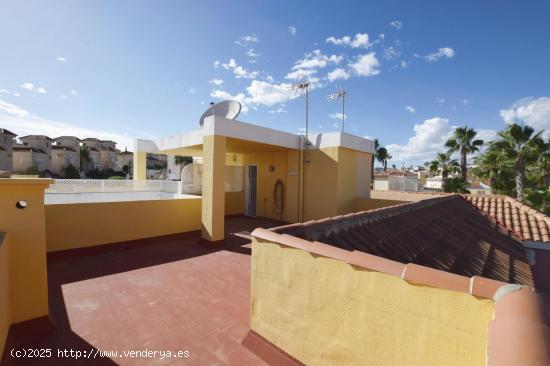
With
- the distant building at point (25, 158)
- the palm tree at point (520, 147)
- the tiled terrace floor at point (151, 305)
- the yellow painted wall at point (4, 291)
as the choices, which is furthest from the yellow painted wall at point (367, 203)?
the distant building at point (25, 158)

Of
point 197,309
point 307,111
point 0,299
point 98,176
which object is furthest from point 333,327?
point 98,176

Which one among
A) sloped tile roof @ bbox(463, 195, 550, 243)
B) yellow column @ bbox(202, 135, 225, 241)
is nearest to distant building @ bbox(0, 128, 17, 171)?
yellow column @ bbox(202, 135, 225, 241)

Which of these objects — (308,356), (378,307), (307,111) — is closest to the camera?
(378,307)

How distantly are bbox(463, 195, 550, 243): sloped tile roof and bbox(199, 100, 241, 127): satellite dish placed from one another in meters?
9.77

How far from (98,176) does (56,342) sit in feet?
168

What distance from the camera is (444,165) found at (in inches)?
946

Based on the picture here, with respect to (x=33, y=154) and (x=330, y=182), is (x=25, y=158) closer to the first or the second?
(x=33, y=154)

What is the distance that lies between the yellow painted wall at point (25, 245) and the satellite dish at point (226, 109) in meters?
7.52

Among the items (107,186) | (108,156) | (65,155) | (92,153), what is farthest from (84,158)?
(107,186)

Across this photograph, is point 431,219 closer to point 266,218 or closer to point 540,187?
point 266,218

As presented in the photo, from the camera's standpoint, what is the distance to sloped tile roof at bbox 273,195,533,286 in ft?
10.6

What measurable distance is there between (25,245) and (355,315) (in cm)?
438

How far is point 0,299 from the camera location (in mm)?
2814

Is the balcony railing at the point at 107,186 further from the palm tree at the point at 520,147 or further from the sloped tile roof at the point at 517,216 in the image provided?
the palm tree at the point at 520,147
